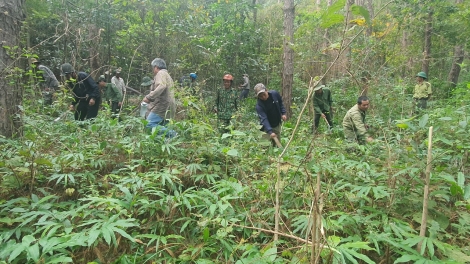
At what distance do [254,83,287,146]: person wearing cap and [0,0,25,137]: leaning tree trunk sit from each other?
3209mm

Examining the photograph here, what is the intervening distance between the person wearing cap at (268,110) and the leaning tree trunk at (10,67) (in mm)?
3209

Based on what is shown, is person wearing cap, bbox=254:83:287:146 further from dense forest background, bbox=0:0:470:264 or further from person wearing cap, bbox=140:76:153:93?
person wearing cap, bbox=140:76:153:93

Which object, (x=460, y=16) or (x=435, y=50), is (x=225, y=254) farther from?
(x=435, y=50)

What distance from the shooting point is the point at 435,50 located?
12.3 metres

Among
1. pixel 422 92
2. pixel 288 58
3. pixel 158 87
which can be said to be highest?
pixel 288 58

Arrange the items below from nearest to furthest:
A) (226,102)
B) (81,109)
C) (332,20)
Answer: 1. (332,20)
2. (81,109)
3. (226,102)

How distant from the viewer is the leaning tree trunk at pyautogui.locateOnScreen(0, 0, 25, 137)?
11.4ft

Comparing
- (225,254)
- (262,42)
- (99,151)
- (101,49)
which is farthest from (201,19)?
(225,254)

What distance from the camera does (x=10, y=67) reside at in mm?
3488

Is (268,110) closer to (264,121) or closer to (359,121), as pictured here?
(264,121)

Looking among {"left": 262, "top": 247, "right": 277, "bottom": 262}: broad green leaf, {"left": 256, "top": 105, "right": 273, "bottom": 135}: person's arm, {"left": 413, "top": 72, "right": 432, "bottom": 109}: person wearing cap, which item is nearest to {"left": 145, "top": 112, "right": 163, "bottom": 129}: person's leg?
{"left": 256, "top": 105, "right": 273, "bottom": 135}: person's arm

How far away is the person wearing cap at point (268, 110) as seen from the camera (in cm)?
479

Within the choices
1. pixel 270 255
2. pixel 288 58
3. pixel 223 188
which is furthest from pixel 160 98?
pixel 288 58

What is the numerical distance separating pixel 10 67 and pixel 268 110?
3496 mm
